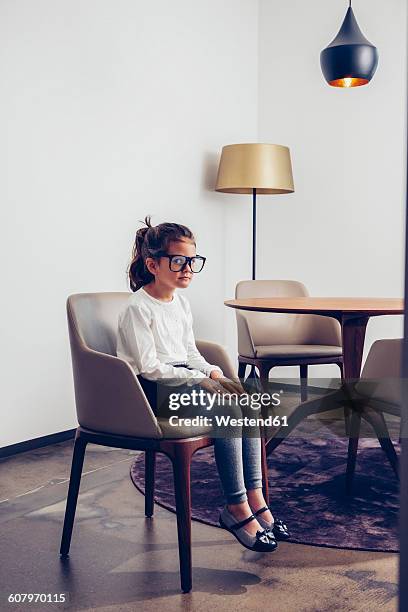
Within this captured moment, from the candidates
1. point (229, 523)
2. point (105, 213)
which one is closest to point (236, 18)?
point (105, 213)

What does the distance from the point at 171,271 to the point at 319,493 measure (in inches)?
43.0

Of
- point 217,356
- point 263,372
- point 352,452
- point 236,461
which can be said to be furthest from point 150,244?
point 263,372

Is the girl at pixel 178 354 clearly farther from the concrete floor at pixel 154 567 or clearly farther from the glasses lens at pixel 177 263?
the concrete floor at pixel 154 567

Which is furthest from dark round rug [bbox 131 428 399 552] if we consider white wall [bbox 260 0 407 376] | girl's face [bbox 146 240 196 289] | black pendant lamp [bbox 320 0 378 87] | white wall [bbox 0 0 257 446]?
black pendant lamp [bbox 320 0 378 87]

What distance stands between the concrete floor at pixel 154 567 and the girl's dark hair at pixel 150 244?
2.63 feet

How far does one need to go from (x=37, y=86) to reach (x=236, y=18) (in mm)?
1893

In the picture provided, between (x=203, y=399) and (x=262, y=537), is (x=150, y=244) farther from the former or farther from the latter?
(x=262, y=537)

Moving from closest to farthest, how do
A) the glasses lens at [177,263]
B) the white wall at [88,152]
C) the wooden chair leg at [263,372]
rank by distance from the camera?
1. the glasses lens at [177,263]
2. the white wall at [88,152]
3. the wooden chair leg at [263,372]

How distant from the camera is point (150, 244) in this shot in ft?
7.39

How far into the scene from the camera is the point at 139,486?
2.80 metres

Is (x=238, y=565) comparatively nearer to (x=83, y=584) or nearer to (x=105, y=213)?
(x=83, y=584)

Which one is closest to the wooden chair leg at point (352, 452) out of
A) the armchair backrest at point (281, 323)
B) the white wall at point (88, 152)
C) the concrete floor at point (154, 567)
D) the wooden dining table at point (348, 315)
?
the wooden dining table at point (348, 315)

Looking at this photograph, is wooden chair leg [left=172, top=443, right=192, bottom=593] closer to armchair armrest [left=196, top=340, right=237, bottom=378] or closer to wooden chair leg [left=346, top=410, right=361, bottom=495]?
armchair armrest [left=196, top=340, right=237, bottom=378]

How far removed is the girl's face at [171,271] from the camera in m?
2.22
